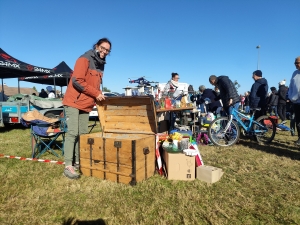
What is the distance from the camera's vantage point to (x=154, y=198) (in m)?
2.58

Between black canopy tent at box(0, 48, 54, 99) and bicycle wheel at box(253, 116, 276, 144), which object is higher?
black canopy tent at box(0, 48, 54, 99)

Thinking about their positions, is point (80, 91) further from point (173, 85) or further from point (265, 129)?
point (265, 129)

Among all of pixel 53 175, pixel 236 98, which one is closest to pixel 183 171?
pixel 53 175

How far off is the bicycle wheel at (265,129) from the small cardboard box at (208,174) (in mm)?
3084

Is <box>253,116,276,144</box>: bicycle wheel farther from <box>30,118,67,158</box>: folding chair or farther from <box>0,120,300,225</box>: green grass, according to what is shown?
<box>30,118,67,158</box>: folding chair

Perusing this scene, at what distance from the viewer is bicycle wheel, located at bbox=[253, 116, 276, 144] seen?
5.62m

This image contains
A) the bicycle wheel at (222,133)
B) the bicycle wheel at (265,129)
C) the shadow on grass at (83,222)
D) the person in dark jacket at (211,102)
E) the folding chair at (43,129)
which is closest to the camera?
the shadow on grass at (83,222)

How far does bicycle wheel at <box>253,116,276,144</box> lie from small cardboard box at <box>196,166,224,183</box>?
3.08 meters

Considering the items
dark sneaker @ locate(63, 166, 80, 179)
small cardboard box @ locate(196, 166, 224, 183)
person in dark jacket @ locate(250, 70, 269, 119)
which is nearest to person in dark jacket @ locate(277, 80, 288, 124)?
person in dark jacket @ locate(250, 70, 269, 119)

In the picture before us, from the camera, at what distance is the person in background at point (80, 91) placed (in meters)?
3.19

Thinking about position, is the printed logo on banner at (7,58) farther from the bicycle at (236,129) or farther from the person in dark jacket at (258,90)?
the person in dark jacket at (258,90)

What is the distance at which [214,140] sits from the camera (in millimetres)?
5371

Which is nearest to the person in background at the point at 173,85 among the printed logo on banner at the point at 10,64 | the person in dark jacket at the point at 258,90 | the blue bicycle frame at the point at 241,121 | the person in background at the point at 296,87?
the blue bicycle frame at the point at 241,121

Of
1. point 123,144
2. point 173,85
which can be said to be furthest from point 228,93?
point 123,144
